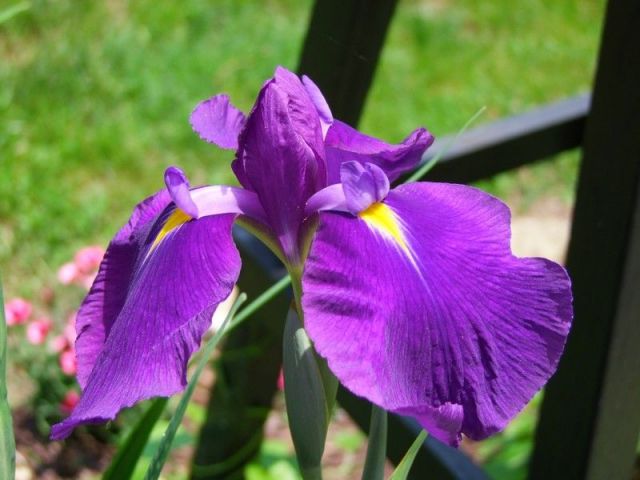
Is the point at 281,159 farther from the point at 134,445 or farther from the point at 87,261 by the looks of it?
the point at 87,261

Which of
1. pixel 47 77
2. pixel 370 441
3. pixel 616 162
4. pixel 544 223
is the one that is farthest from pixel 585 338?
pixel 47 77

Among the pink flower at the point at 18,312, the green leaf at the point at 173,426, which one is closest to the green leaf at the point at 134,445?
the green leaf at the point at 173,426

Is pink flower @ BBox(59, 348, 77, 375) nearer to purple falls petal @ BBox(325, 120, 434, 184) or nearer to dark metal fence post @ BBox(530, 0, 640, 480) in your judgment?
dark metal fence post @ BBox(530, 0, 640, 480)

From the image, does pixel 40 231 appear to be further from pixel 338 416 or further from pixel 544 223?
pixel 544 223

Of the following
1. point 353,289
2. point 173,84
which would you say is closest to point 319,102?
point 353,289

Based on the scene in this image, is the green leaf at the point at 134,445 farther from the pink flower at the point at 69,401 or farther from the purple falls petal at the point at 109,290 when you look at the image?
the pink flower at the point at 69,401

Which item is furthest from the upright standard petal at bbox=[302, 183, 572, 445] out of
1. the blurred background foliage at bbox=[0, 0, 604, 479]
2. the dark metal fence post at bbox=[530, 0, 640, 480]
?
the blurred background foliage at bbox=[0, 0, 604, 479]

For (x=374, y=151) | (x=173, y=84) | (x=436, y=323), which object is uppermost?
(x=173, y=84)
